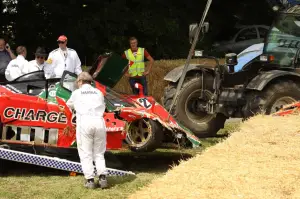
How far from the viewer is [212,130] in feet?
44.6

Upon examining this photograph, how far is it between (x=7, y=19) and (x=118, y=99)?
1460 centimetres

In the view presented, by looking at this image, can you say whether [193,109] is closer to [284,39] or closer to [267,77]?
[267,77]

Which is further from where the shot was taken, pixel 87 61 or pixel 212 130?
pixel 87 61

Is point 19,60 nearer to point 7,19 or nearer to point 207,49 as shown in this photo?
point 7,19

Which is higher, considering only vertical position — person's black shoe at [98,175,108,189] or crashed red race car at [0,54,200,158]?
crashed red race car at [0,54,200,158]

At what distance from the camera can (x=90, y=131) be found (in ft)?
29.4

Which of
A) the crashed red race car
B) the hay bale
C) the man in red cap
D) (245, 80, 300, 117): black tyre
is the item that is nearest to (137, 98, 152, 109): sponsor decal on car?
the crashed red race car

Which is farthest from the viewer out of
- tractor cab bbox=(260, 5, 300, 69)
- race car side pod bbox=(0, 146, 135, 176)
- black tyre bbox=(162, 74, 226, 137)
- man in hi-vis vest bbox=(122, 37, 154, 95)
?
man in hi-vis vest bbox=(122, 37, 154, 95)

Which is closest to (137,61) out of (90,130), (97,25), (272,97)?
(272,97)

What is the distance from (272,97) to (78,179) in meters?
4.32

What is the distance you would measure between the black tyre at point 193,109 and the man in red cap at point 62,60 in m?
2.19

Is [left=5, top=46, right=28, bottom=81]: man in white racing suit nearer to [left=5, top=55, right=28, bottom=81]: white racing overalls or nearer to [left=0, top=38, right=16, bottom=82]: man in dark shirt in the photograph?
[left=5, top=55, right=28, bottom=81]: white racing overalls

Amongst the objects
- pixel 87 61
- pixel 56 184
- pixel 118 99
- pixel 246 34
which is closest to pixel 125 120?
pixel 118 99

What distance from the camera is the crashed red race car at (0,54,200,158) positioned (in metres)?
9.91
